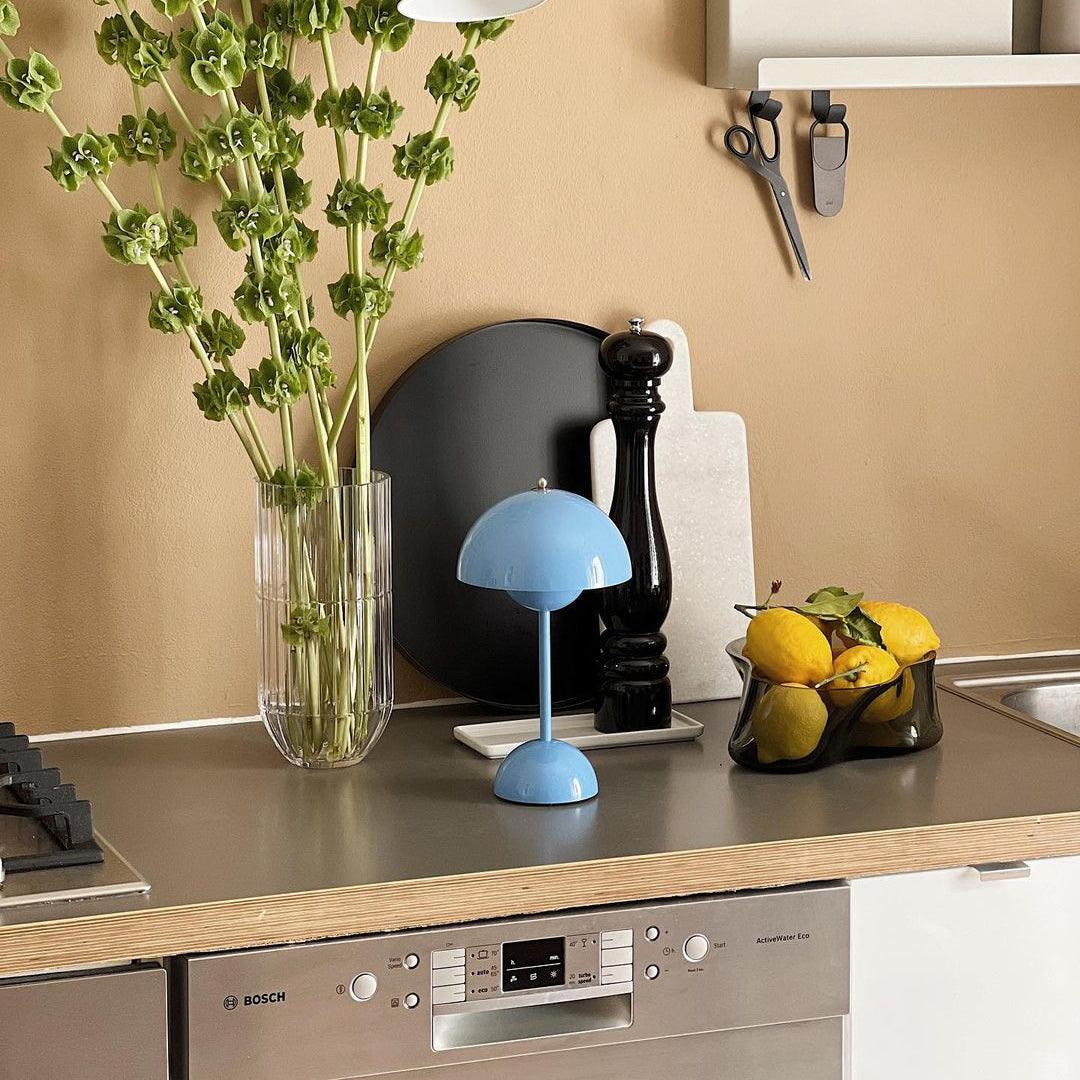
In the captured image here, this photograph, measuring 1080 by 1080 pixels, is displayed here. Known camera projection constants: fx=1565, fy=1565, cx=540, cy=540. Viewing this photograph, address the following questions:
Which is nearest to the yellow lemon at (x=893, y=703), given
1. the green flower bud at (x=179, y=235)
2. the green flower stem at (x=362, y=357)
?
the green flower stem at (x=362, y=357)

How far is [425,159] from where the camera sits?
63.9 inches

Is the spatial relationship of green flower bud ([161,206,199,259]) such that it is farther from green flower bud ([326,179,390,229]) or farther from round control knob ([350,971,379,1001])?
round control knob ([350,971,379,1001])

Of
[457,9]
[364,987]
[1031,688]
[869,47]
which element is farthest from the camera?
[1031,688]

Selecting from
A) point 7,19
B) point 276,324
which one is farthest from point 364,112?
point 7,19

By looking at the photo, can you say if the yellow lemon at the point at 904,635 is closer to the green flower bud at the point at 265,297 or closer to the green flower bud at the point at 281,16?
the green flower bud at the point at 265,297

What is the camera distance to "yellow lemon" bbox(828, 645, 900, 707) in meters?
1.56

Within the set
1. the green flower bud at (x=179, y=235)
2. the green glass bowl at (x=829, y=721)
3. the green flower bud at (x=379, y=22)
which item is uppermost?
the green flower bud at (x=379, y=22)

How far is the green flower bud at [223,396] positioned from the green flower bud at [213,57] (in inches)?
11.0

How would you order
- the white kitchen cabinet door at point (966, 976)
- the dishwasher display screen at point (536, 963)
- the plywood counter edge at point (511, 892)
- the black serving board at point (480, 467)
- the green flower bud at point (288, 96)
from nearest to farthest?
the plywood counter edge at point (511, 892)
the dishwasher display screen at point (536, 963)
the white kitchen cabinet door at point (966, 976)
the green flower bud at point (288, 96)
the black serving board at point (480, 467)

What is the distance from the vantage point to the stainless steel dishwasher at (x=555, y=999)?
4.12 feet

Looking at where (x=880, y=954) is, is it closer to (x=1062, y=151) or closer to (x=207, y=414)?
(x=207, y=414)

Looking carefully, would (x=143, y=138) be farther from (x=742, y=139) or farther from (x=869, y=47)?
(x=869, y=47)

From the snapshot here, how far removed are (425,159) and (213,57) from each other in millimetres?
240

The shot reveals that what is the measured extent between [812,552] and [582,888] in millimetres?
802
